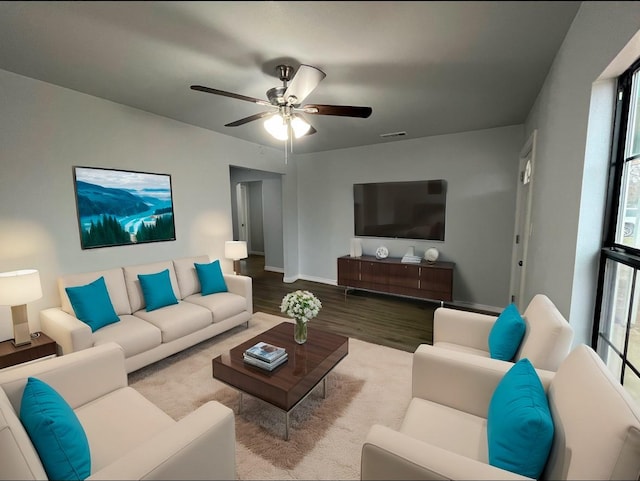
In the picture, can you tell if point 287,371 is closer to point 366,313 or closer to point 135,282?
point 135,282

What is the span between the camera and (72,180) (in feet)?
8.58

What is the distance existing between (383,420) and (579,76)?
2369 millimetres

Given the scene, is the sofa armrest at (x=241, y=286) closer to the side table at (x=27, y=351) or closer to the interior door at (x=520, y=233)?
the side table at (x=27, y=351)

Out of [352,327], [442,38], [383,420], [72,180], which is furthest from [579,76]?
[72,180]

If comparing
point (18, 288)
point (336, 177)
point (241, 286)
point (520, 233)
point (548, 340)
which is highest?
point (336, 177)

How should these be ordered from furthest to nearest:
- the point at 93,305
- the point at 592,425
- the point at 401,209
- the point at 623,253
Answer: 1. the point at 401,209
2. the point at 93,305
3. the point at 623,253
4. the point at 592,425

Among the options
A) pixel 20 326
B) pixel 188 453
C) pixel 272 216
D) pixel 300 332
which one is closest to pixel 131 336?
pixel 20 326

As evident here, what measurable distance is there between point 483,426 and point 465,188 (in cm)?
338

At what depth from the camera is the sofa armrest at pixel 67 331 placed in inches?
81.0

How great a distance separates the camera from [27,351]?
2070mm

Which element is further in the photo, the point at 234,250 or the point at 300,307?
the point at 234,250

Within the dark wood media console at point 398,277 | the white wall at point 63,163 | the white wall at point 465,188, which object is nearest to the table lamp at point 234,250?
the white wall at point 63,163

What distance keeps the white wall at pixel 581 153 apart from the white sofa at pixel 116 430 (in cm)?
189

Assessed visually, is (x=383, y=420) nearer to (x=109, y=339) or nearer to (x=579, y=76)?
(x=109, y=339)
